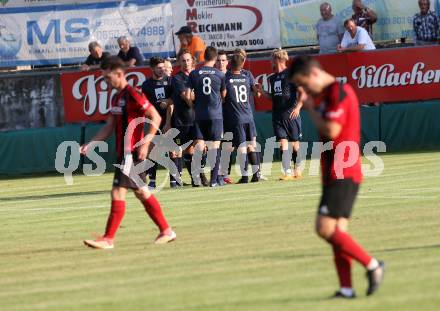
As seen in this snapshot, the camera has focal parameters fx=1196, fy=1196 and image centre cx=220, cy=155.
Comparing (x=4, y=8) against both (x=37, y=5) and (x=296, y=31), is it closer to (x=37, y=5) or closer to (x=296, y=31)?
(x=37, y=5)

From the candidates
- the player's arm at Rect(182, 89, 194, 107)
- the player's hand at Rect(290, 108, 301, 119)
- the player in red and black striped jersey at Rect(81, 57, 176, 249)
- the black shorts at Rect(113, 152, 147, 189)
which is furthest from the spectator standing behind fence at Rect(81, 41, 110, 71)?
the black shorts at Rect(113, 152, 147, 189)

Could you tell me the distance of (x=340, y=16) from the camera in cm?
2698

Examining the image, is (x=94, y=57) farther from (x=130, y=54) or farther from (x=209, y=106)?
(x=209, y=106)

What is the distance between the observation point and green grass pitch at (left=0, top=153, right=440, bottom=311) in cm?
984

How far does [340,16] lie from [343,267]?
18.1m

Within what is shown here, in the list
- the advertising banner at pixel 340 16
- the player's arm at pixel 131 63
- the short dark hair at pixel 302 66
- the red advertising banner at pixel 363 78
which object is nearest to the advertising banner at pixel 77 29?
the player's arm at pixel 131 63

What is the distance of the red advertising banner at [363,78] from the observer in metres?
25.6

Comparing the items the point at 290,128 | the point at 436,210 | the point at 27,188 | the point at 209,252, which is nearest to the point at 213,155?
the point at 290,128

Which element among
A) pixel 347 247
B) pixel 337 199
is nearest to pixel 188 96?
pixel 337 199

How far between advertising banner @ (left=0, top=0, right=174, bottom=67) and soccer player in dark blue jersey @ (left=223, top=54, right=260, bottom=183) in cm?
725

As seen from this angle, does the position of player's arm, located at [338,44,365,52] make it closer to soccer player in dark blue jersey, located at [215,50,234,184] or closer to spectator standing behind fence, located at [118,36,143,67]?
spectator standing behind fence, located at [118,36,143,67]

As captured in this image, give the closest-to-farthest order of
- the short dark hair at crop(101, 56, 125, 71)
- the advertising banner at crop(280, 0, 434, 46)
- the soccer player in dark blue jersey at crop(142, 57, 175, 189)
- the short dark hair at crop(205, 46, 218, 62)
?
the short dark hair at crop(101, 56, 125, 71) → the short dark hair at crop(205, 46, 218, 62) → the soccer player in dark blue jersey at crop(142, 57, 175, 189) → the advertising banner at crop(280, 0, 434, 46)

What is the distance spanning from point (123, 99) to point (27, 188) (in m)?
9.26

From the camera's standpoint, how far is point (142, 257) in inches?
493
